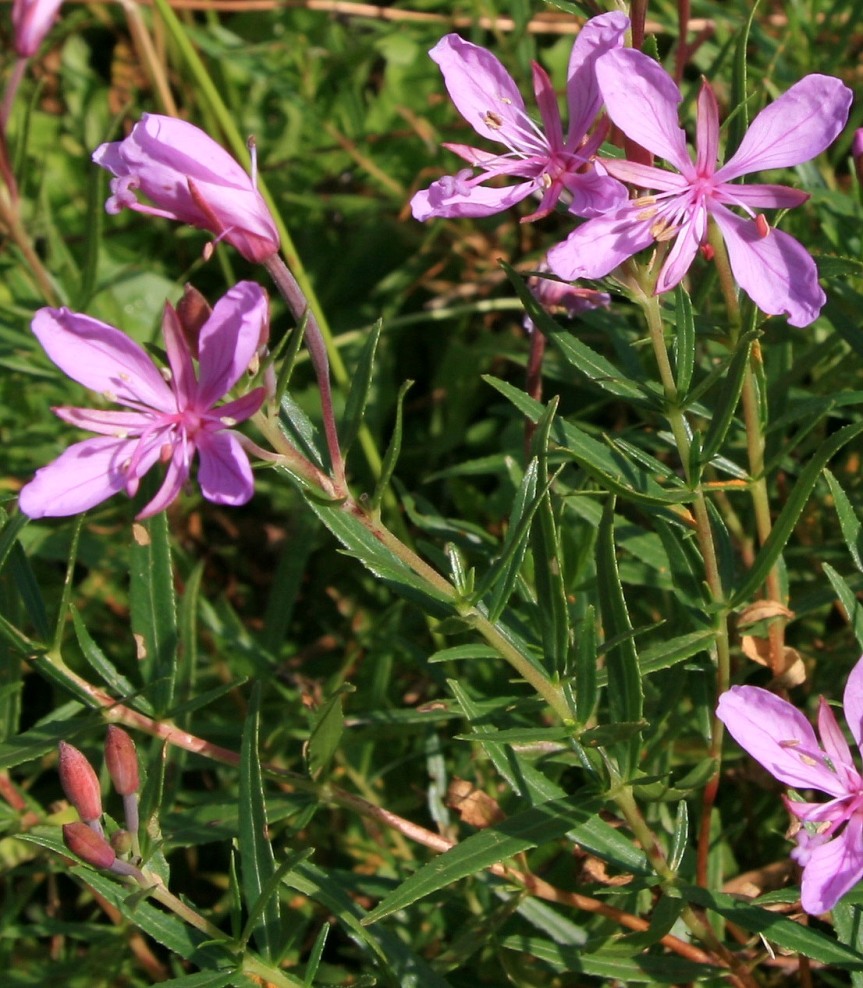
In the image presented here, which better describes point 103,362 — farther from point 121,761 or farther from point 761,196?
point 761,196

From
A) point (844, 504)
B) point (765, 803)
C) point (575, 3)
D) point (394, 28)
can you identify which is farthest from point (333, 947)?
point (394, 28)

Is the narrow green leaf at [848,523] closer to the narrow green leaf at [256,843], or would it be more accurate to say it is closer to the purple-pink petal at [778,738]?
the purple-pink petal at [778,738]

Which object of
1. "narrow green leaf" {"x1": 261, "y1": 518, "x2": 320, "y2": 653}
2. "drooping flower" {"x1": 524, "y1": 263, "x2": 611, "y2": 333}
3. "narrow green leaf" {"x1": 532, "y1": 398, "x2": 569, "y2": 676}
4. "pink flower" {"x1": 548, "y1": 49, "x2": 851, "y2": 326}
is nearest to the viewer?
"pink flower" {"x1": 548, "y1": 49, "x2": 851, "y2": 326}

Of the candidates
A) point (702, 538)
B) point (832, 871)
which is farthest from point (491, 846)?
point (702, 538)

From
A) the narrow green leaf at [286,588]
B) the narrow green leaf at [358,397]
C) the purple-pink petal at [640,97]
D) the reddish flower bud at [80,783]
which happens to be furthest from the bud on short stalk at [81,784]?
the purple-pink petal at [640,97]

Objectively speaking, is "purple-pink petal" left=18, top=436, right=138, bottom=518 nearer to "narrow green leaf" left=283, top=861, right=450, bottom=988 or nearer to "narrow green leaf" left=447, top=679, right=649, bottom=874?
"narrow green leaf" left=447, top=679, right=649, bottom=874

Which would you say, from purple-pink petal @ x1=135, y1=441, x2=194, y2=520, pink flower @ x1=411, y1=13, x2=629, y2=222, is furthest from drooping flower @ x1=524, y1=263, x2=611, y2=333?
purple-pink petal @ x1=135, y1=441, x2=194, y2=520
